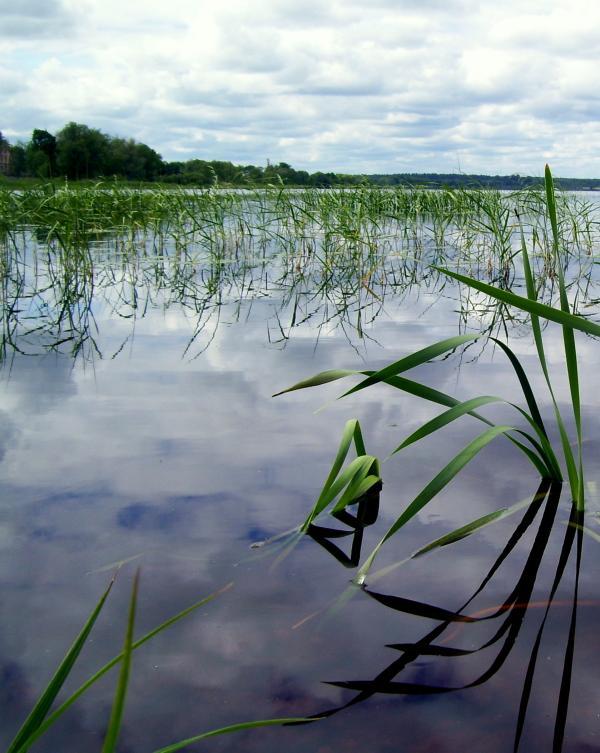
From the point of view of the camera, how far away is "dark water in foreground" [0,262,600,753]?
1689mm

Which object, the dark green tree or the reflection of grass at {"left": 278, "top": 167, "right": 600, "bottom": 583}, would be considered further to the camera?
the dark green tree

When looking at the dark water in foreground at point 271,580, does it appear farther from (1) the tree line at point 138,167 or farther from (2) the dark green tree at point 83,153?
(2) the dark green tree at point 83,153

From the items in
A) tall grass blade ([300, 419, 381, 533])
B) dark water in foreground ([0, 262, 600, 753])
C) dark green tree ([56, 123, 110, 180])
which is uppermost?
dark green tree ([56, 123, 110, 180])

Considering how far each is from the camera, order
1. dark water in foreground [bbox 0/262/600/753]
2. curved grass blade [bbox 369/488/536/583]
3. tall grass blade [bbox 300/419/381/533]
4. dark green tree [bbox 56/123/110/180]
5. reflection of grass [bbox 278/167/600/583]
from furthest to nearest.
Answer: dark green tree [bbox 56/123/110/180] < tall grass blade [bbox 300/419/381/533] < curved grass blade [bbox 369/488/536/583] < reflection of grass [bbox 278/167/600/583] < dark water in foreground [bbox 0/262/600/753]

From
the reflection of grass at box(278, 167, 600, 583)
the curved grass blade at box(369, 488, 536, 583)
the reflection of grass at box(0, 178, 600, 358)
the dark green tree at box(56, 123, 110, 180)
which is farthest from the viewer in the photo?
the dark green tree at box(56, 123, 110, 180)

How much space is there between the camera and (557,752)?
1570mm

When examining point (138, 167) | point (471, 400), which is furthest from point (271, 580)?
point (138, 167)

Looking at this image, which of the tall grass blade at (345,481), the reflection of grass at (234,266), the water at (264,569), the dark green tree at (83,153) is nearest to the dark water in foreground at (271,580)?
the water at (264,569)

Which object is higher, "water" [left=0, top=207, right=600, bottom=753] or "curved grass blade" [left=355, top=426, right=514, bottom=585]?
"curved grass blade" [left=355, top=426, right=514, bottom=585]

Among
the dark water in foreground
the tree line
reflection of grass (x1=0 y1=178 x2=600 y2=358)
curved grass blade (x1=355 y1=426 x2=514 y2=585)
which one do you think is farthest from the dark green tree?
curved grass blade (x1=355 y1=426 x2=514 y2=585)

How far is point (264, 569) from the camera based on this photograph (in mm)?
2295

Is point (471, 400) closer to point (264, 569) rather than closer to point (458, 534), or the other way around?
point (458, 534)

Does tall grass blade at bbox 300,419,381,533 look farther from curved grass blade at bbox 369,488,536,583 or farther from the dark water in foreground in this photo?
curved grass blade at bbox 369,488,536,583

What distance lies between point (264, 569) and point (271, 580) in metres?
0.07
